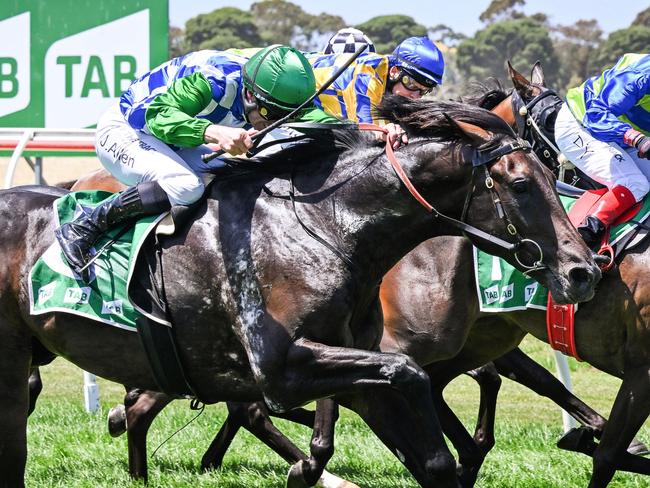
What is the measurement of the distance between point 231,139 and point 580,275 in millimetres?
1325

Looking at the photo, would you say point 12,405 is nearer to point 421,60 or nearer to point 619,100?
point 421,60

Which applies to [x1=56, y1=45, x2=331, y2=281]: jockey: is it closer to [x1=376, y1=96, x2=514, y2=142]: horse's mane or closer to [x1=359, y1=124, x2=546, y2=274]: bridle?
[x1=376, y1=96, x2=514, y2=142]: horse's mane

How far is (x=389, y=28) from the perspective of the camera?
76.4 m

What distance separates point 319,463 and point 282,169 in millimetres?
1533

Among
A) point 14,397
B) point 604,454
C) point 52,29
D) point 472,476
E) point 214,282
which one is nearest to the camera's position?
point 214,282

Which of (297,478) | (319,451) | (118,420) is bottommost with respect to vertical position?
(118,420)

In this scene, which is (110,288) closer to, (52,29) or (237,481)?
(237,481)

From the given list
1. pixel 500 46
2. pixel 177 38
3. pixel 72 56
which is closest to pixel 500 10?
pixel 500 46

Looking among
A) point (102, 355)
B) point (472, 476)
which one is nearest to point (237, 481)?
point (472, 476)

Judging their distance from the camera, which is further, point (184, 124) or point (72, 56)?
point (72, 56)

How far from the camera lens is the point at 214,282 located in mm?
4215

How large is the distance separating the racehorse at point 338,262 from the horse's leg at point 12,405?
0.63 feet

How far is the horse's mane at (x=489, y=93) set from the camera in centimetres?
622

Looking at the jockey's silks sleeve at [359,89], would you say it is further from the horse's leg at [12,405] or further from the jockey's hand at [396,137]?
the horse's leg at [12,405]
